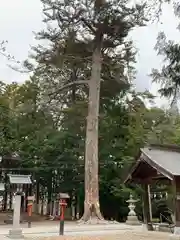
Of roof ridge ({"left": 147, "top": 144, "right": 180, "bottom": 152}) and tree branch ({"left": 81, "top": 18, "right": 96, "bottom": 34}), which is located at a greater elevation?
tree branch ({"left": 81, "top": 18, "right": 96, "bottom": 34})

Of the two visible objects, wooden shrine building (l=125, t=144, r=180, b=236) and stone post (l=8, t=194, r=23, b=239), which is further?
stone post (l=8, t=194, r=23, b=239)

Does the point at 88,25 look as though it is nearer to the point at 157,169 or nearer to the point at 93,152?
the point at 93,152

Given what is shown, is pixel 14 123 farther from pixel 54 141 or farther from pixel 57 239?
pixel 57 239

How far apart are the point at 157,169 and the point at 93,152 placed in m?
7.71

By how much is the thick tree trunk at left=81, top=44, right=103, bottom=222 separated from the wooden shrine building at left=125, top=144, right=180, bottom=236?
554 centimetres

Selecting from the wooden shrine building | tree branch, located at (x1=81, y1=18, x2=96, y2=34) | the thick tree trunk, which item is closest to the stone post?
the wooden shrine building

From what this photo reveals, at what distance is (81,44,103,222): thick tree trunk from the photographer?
1767 centimetres

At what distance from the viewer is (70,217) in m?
25.0

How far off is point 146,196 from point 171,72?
21.2 feet

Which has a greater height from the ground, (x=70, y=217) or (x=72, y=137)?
(x=72, y=137)

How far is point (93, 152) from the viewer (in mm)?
18531

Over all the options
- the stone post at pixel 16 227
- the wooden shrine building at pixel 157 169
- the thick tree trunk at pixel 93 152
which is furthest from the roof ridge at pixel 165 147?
the thick tree trunk at pixel 93 152

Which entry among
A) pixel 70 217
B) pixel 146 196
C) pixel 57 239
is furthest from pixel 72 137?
pixel 57 239

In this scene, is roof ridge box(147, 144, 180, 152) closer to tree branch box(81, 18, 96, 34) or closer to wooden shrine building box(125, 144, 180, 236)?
wooden shrine building box(125, 144, 180, 236)
